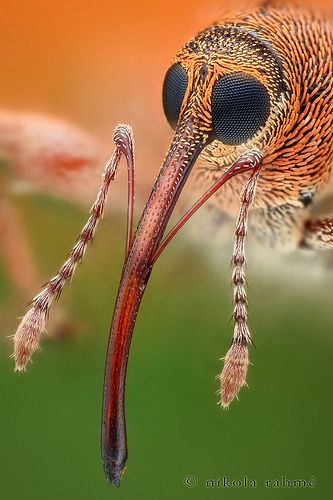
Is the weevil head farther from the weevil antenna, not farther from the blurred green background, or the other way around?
the blurred green background

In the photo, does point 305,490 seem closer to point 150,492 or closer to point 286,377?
point 286,377

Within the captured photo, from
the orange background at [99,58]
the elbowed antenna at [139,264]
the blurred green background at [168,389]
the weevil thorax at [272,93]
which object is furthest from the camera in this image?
the blurred green background at [168,389]

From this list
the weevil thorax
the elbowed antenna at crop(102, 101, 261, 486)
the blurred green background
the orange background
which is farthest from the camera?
Result: the blurred green background

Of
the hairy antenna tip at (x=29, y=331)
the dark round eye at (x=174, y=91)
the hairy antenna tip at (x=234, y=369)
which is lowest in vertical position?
the hairy antenna tip at (x=234, y=369)

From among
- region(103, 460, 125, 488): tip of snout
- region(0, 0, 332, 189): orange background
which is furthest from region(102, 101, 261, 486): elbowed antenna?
region(0, 0, 332, 189): orange background

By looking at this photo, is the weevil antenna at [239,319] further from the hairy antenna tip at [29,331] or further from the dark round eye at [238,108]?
the hairy antenna tip at [29,331]

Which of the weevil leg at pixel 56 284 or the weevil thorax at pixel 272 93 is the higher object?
the weevil thorax at pixel 272 93

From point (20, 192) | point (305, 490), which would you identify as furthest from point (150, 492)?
point (20, 192)

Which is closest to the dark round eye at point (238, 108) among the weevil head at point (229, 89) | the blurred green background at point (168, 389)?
the weevil head at point (229, 89)
